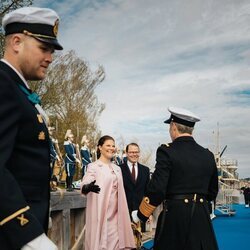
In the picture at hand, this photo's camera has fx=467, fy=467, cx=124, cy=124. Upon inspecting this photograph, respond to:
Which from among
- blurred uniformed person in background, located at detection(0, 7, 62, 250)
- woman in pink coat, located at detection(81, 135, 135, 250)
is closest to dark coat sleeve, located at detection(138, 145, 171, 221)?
woman in pink coat, located at detection(81, 135, 135, 250)

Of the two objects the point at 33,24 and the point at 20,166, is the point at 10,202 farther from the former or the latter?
the point at 33,24

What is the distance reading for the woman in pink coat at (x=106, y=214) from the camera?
5.89 meters

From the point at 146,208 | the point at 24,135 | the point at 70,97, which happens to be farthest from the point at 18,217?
the point at 70,97

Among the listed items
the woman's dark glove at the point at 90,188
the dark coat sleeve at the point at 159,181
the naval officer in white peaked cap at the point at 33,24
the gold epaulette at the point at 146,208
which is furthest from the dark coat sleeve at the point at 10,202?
the woman's dark glove at the point at 90,188

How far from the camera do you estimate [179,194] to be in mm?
4605

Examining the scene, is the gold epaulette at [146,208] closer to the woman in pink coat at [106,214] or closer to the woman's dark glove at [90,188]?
the woman's dark glove at [90,188]

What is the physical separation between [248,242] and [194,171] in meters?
6.93

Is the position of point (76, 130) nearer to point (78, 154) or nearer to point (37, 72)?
point (78, 154)

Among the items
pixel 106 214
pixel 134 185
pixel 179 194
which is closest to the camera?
pixel 179 194

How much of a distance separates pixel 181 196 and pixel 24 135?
9.24 ft

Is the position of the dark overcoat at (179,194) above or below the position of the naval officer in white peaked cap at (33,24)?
below

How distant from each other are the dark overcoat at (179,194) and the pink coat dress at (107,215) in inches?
50.3

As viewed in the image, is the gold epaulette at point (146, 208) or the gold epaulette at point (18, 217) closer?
the gold epaulette at point (18, 217)

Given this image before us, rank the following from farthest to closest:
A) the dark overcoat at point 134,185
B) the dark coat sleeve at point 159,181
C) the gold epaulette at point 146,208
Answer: the dark overcoat at point 134,185, the gold epaulette at point 146,208, the dark coat sleeve at point 159,181
